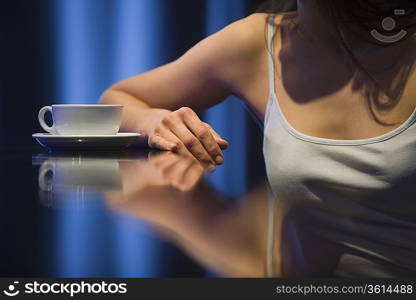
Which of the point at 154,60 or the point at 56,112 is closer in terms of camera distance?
the point at 56,112

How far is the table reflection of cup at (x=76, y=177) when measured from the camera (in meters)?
0.52

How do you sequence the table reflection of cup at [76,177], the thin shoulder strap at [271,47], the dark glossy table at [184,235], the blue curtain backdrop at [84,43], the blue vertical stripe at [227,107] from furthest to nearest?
the blue vertical stripe at [227,107]
the blue curtain backdrop at [84,43]
the thin shoulder strap at [271,47]
the table reflection of cup at [76,177]
the dark glossy table at [184,235]

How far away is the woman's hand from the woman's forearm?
0.07 metres

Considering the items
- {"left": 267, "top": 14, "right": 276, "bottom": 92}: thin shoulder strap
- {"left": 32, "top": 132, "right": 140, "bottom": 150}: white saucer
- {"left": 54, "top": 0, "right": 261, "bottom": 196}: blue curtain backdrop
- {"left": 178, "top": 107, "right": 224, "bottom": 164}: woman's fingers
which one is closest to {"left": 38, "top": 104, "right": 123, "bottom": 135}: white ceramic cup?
{"left": 32, "top": 132, "right": 140, "bottom": 150}: white saucer

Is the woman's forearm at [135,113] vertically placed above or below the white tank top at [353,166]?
above

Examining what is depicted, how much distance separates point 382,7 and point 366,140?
219mm

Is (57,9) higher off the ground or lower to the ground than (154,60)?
higher

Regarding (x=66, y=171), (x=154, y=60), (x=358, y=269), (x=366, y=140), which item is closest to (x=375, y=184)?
(x=366, y=140)

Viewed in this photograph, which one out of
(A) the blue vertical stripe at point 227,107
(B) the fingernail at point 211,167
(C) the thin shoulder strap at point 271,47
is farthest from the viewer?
(A) the blue vertical stripe at point 227,107

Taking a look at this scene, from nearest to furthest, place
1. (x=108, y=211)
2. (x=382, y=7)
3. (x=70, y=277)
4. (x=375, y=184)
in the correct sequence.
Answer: (x=70, y=277), (x=108, y=211), (x=375, y=184), (x=382, y=7)

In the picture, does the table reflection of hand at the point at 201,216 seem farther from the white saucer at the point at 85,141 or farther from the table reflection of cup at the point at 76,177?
the white saucer at the point at 85,141

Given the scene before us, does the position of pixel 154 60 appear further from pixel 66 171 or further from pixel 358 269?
pixel 358 269

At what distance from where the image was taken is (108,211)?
44 centimetres

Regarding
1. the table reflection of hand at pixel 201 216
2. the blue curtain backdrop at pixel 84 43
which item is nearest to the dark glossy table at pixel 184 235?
the table reflection of hand at pixel 201 216
